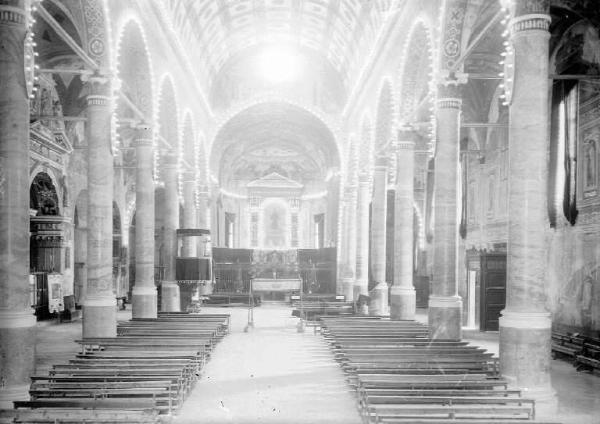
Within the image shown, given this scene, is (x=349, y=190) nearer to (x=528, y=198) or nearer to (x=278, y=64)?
(x=278, y=64)

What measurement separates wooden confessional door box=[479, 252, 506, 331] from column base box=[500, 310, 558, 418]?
8715mm

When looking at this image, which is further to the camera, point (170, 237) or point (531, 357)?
point (170, 237)

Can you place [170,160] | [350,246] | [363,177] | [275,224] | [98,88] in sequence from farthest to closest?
[275,224]
[350,246]
[363,177]
[170,160]
[98,88]

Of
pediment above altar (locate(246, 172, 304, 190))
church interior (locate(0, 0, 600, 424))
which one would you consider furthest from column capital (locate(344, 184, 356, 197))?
pediment above altar (locate(246, 172, 304, 190))

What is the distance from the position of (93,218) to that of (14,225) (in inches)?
174

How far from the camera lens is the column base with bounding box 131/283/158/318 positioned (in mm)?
17844

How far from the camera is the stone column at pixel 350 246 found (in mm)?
28938

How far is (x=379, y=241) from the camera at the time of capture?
71.9 feet

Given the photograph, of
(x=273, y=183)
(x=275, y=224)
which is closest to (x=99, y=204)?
(x=273, y=183)

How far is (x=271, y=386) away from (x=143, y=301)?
8.32 meters

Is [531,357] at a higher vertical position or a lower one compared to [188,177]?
lower

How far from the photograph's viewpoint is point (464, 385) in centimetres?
822

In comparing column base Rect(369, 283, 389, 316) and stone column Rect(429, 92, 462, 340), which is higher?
stone column Rect(429, 92, 462, 340)

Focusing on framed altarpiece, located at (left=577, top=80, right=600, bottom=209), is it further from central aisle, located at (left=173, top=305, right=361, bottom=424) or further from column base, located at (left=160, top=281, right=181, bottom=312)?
column base, located at (left=160, top=281, right=181, bottom=312)
